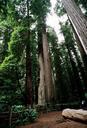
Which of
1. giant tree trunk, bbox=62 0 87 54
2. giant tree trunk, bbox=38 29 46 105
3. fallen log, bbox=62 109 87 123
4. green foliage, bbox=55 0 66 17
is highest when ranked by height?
green foliage, bbox=55 0 66 17

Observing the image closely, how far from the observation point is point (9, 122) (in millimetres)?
10469

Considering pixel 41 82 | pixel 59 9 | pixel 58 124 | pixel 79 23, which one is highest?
pixel 59 9

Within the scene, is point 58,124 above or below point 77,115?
below

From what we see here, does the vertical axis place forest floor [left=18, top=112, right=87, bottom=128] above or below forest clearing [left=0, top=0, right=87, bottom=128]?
below

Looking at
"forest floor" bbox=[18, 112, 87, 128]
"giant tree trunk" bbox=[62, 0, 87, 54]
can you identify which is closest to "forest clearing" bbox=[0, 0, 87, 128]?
"forest floor" bbox=[18, 112, 87, 128]

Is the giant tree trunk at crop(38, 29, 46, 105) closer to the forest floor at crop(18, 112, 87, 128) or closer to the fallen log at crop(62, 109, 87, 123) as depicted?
the forest floor at crop(18, 112, 87, 128)

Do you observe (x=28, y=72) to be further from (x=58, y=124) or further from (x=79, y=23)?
(x=79, y=23)

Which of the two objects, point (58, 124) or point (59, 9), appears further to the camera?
point (59, 9)

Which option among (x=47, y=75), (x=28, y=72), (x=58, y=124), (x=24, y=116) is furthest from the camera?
(x=47, y=75)

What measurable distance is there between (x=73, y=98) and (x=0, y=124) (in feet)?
56.5

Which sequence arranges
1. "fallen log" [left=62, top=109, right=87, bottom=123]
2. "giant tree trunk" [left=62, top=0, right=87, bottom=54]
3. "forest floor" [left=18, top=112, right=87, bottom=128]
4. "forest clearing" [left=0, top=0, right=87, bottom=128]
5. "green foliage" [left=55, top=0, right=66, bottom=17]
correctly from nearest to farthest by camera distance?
"giant tree trunk" [left=62, top=0, right=87, bottom=54] → "forest floor" [left=18, top=112, right=87, bottom=128] → "fallen log" [left=62, top=109, right=87, bottom=123] → "forest clearing" [left=0, top=0, right=87, bottom=128] → "green foliage" [left=55, top=0, right=66, bottom=17]

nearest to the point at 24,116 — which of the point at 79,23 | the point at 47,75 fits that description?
the point at 47,75

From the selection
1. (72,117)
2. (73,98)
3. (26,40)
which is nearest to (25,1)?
(26,40)

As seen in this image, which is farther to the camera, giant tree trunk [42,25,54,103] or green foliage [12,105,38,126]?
giant tree trunk [42,25,54,103]
